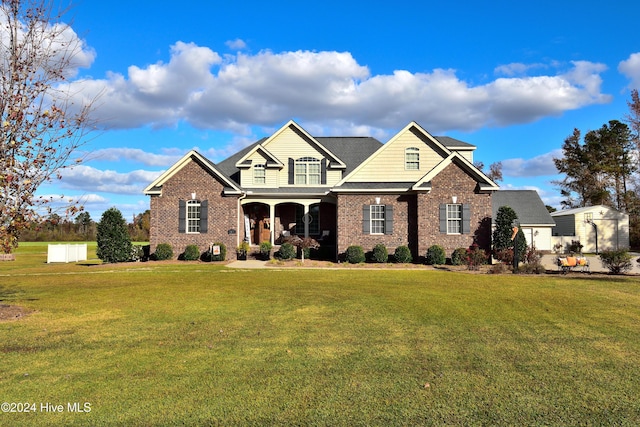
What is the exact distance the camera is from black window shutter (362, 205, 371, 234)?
75.0ft

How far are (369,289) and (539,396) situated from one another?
8127 millimetres

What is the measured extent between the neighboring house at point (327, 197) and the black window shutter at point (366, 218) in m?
0.06

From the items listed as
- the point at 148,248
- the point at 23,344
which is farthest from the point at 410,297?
the point at 148,248

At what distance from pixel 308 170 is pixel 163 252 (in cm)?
991

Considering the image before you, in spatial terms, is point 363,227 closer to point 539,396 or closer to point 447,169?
point 447,169

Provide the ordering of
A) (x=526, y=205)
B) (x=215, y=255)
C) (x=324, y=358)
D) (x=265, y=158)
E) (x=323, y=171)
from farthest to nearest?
1. (x=526, y=205)
2. (x=323, y=171)
3. (x=265, y=158)
4. (x=215, y=255)
5. (x=324, y=358)

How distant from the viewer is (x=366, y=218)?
22.9 meters

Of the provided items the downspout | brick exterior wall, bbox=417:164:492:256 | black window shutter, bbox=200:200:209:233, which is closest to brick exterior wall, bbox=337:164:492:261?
brick exterior wall, bbox=417:164:492:256

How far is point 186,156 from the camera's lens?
77.9 ft

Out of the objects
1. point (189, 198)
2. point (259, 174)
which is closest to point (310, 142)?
point (259, 174)

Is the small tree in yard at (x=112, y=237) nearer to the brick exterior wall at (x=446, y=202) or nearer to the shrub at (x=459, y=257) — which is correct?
the brick exterior wall at (x=446, y=202)

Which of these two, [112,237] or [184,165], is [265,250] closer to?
[184,165]

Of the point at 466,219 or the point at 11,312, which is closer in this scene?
the point at 11,312

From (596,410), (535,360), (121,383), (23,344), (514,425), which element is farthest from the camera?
(23,344)
